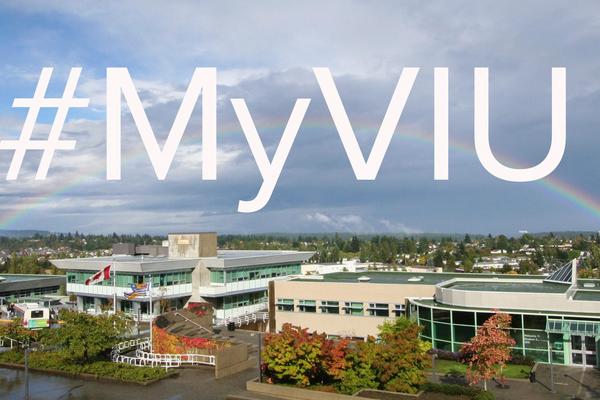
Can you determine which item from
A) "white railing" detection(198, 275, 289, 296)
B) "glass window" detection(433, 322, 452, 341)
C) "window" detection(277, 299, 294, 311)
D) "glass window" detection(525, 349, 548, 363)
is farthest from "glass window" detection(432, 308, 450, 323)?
"white railing" detection(198, 275, 289, 296)

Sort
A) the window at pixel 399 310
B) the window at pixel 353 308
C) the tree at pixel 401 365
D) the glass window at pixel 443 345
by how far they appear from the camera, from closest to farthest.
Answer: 1. the tree at pixel 401 365
2. the glass window at pixel 443 345
3. the window at pixel 399 310
4. the window at pixel 353 308

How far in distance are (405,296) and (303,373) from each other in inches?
655

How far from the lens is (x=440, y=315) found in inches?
1539

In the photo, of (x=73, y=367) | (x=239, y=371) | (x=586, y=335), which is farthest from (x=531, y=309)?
(x=73, y=367)

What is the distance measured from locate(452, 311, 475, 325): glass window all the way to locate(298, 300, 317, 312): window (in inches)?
517

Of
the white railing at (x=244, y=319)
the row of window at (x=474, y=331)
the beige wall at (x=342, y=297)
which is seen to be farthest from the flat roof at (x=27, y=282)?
the row of window at (x=474, y=331)

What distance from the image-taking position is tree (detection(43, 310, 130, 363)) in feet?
118

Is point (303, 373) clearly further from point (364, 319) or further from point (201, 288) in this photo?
point (201, 288)

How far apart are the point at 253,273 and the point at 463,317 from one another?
31494mm

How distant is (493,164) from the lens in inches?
1807

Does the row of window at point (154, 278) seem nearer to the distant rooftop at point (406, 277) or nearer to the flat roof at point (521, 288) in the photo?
the distant rooftop at point (406, 277)

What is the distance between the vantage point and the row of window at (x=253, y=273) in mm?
62344

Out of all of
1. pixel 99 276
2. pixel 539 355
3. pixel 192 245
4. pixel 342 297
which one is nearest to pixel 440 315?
pixel 539 355

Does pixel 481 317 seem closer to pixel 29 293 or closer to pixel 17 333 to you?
pixel 17 333
